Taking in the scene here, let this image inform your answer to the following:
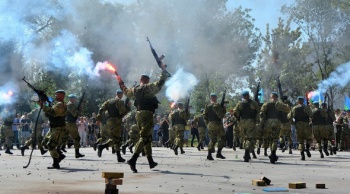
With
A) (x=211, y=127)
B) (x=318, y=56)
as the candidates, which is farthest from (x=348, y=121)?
(x=318, y=56)

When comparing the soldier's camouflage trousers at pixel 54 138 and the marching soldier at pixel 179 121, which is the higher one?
the marching soldier at pixel 179 121

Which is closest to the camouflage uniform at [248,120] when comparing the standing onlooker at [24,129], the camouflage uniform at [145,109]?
the camouflage uniform at [145,109]

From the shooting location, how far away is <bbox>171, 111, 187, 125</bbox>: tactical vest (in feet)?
82.5

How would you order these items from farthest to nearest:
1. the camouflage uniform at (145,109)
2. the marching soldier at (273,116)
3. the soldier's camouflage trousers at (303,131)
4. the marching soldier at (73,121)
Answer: the soldier's camouflage trousers at (303,131), the marching soldier at (73,121), the marching soldier at (273,116), the camouflage uniform at (145,109)

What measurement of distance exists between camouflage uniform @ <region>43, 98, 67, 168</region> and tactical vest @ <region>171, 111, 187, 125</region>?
942cm

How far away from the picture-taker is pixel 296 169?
52.3 ft

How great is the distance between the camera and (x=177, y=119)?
2525 cm

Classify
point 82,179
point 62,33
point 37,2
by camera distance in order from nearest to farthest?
point 82,179 < point 37,2 < point 62,33

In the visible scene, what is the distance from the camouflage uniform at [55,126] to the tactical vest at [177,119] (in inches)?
371

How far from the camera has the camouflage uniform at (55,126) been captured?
15578 millimetres

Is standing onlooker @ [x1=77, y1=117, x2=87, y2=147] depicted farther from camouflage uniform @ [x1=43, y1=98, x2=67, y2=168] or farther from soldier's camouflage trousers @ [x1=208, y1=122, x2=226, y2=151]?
camouflage uniform @ [x1=43, y1=98, x2=67, y2=168]

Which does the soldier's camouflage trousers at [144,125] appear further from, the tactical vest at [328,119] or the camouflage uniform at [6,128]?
the camouflage uniform at [6,128]

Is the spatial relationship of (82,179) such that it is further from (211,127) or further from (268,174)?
(211,127)

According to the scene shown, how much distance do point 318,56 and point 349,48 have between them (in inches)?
119
